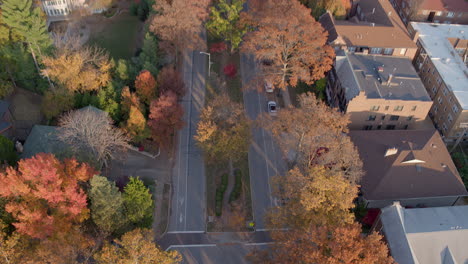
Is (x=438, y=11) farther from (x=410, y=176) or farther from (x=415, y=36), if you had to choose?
(x=410, y=176)

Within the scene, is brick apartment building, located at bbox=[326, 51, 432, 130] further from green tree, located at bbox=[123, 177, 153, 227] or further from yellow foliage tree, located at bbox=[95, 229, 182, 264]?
yellow foliage tree, located at bbox=[95, 229, 182, 264]

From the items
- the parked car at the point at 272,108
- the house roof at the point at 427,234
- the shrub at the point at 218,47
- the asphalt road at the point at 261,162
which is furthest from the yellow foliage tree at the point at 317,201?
the shrub at the point at 218,47

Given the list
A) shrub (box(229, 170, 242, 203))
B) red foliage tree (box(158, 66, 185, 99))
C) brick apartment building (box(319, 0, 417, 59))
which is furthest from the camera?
brick apartment building (box(319, 0, 417, 59))

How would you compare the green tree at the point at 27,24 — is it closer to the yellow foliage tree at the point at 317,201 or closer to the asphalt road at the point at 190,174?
the asphalt road at the point at 190,174

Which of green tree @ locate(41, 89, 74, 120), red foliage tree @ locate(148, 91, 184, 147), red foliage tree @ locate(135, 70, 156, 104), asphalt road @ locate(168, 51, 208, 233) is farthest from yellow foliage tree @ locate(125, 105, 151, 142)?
green tree @ locate(41, 89, 74, 120)

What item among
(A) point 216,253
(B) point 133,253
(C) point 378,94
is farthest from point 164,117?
(C) point 378,94

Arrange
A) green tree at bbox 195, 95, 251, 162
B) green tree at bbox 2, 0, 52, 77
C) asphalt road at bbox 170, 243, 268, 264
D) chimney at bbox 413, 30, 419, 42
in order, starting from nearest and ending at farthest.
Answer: asphalt road at bbox 170, 243, 268, 264 → green tree at bbox 195, 95, 251, 162 → green tree at bbox 2, 0, 52, 77 → chimney at bbox 413, 30, 419, 42

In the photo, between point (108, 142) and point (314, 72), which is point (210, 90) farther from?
point (108, 142)
